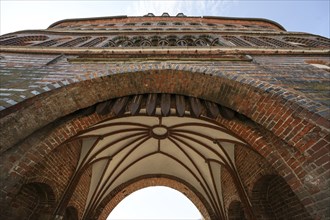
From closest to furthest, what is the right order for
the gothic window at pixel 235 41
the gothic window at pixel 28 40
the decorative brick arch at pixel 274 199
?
the decorative brick arch at pixel 274 199 < the gothic window at pixel 235 41 < the gothic window at pixel 28 40

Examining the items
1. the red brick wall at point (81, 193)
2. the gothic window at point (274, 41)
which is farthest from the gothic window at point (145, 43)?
the red brick wall at point (81, 193)

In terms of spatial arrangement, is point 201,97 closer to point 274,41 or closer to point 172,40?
point 172,40

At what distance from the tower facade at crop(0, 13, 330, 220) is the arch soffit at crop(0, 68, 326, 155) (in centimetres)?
2

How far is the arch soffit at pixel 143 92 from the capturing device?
2572mm

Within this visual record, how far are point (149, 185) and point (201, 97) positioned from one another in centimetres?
720

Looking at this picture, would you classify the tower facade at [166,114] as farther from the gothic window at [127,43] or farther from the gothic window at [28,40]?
the gothic window at [127,43]

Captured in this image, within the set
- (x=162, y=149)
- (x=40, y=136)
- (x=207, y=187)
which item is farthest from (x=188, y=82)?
(x=207, y=187)

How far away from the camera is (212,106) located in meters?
3.47

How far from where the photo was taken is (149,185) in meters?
9.07

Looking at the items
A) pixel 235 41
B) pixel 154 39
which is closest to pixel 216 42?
pixel 235 41

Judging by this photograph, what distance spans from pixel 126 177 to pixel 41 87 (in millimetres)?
6433

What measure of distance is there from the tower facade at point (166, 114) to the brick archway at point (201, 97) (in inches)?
0.6

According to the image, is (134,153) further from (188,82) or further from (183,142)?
(188,82)

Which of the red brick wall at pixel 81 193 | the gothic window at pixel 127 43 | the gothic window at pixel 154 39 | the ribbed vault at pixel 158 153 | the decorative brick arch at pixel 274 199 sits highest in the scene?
the gothic window at pixel 154 39
